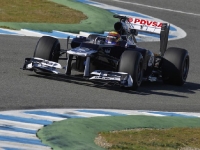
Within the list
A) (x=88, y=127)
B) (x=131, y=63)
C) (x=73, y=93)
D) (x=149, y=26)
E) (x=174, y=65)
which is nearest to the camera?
(x=88, y=127)

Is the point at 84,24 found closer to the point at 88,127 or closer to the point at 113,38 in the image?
the point at 113,38

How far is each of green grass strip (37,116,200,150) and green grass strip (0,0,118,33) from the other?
373 inches

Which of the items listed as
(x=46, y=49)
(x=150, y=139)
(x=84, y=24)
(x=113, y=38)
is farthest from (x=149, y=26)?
(x=84, y=24)

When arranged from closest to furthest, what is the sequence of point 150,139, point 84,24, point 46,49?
point 150,139
point 46,49
point 84,24

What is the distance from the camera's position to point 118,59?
42.1ft

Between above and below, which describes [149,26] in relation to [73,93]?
above

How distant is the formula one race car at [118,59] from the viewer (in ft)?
40.3

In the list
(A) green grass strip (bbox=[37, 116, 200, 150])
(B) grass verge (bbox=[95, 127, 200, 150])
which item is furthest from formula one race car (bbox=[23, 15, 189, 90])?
(B) grass verge (bbox=[95, 127, 200, 150])

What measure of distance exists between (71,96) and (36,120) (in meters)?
2.16

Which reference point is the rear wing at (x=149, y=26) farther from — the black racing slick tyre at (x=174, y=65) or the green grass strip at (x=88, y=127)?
the green grass strip at (x=88, y=127)

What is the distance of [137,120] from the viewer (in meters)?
9.82

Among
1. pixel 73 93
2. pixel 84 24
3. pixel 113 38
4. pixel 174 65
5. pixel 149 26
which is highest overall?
pixel 149 26

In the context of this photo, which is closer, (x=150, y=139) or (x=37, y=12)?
(x=150, y=139)

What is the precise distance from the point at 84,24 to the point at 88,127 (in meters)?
11.9
